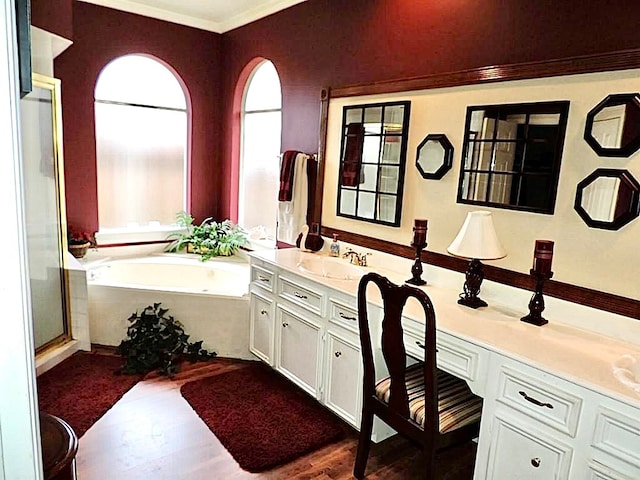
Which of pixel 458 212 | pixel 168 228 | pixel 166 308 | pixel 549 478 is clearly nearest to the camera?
pixel 549 478

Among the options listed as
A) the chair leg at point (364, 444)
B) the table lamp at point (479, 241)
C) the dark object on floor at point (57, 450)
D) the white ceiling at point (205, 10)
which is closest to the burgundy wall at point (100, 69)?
the white ceiling at point (205, 10)

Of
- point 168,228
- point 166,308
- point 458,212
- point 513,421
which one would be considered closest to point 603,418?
point 513,421

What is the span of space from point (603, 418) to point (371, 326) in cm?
106

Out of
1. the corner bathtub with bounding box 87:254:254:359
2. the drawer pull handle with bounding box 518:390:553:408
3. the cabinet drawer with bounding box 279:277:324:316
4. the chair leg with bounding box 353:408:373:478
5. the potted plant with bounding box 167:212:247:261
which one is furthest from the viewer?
the potted plant with bounding box 167:212:247:261

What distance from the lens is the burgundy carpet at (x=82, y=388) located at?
2.68 meters

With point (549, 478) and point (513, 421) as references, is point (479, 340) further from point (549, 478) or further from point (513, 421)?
point (549, 478)

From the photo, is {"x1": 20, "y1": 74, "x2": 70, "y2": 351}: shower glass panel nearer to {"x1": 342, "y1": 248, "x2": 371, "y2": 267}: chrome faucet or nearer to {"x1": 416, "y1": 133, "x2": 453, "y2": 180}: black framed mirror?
{"x1": 342, "y1": 248, "x2": 371, "y2": 267}: chrome faucet

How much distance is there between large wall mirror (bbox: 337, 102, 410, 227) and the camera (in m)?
2.79

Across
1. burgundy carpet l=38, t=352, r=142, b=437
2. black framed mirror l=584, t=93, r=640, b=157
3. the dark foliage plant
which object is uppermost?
black framed mirror l=584, t=93, r=640, b=157

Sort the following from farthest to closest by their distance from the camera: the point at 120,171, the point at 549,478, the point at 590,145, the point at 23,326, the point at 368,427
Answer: the point at 120,171
the point at 368,427
the point at 590,145
the point at 549,478
the point at 23,326

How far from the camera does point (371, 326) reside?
2.29m

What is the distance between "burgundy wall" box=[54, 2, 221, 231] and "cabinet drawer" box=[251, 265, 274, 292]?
1865 mm

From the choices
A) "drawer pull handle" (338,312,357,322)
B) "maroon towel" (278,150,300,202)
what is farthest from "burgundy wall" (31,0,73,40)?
"drawer pull handle" (338,312,357,322)

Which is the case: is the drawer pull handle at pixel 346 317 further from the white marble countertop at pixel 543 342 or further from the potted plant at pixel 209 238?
the potted plant at pixel 209 238
